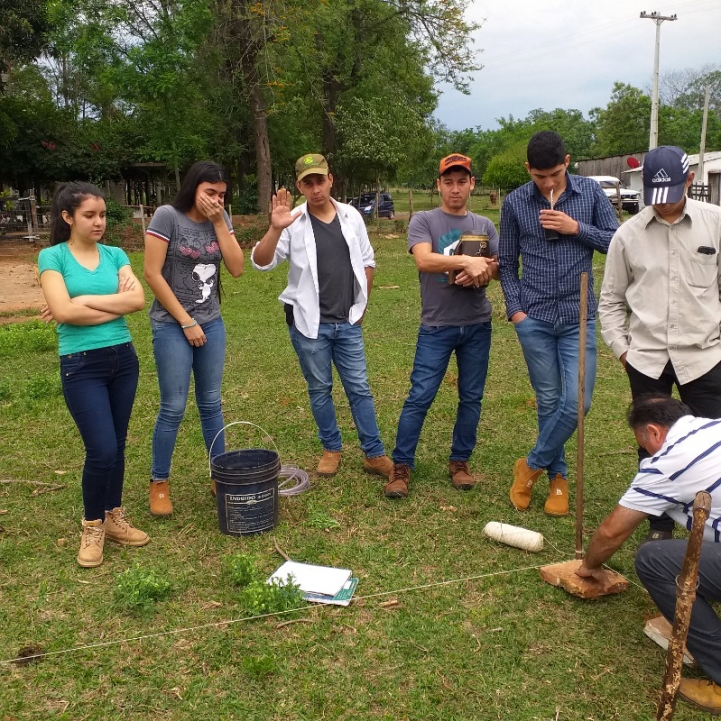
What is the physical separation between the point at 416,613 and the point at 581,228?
7.61 feet

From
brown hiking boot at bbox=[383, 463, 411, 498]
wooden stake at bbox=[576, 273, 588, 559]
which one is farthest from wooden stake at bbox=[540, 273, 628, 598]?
brown hiking boot at bbox=[383, 463, 411, 498]

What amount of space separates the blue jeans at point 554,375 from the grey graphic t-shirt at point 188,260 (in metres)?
1.93

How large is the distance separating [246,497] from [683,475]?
2.44 m

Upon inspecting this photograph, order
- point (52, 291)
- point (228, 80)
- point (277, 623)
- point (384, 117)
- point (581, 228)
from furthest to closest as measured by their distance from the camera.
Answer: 1. point (384, 117)
2. point (228, 80)
3. point (581, 228)
4. point (52, 291)
5. point (277, 623)

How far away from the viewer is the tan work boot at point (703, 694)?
2828 mm

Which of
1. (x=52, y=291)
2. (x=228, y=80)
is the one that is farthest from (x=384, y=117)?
(x=52, y=291)

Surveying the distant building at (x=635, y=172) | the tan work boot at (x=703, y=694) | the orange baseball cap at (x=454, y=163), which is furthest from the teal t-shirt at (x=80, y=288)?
the distant building at (x=635, y=172)

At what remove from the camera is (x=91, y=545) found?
401 cm

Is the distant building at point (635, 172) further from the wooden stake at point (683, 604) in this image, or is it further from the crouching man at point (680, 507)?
the wooden stake at point (683, 604)

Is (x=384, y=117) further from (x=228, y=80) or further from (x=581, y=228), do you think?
(x=581, y=228)

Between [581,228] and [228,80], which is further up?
[228,80]

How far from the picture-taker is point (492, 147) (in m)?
78.7

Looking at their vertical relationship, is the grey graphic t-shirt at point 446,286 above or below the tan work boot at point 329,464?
above

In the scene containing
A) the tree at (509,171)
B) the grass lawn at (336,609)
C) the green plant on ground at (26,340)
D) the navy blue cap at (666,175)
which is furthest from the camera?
the tree at (509,171)
